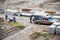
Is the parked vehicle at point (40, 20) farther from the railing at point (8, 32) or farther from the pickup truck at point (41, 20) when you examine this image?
the railing at point (8, 32)

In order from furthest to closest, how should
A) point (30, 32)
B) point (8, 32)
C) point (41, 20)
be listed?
point (41, 20) → point (30, 32) → point (8, 32)

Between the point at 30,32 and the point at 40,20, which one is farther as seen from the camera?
the point at 40,20

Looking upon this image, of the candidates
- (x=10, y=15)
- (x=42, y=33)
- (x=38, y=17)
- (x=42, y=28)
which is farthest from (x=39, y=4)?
(x=42, y=33)

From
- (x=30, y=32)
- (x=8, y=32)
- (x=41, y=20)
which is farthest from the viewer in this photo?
(x=41, y=20)

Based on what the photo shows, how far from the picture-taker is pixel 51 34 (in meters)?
21.9

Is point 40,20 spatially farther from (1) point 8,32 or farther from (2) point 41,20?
(1) point 8,32

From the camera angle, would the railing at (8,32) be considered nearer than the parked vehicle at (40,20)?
Yes

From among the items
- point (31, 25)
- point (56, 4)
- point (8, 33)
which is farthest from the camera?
point (56, 4)

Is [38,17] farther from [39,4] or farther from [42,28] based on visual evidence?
[39,4]

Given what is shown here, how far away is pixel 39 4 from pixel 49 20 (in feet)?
49.5

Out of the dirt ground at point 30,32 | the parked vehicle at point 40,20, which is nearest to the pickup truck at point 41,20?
the parked vehicle at point 40,20

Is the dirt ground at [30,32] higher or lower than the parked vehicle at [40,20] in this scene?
lower

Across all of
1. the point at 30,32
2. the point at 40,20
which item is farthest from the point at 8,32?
the point at 40,20

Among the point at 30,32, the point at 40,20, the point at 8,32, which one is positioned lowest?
the point at 30,32
